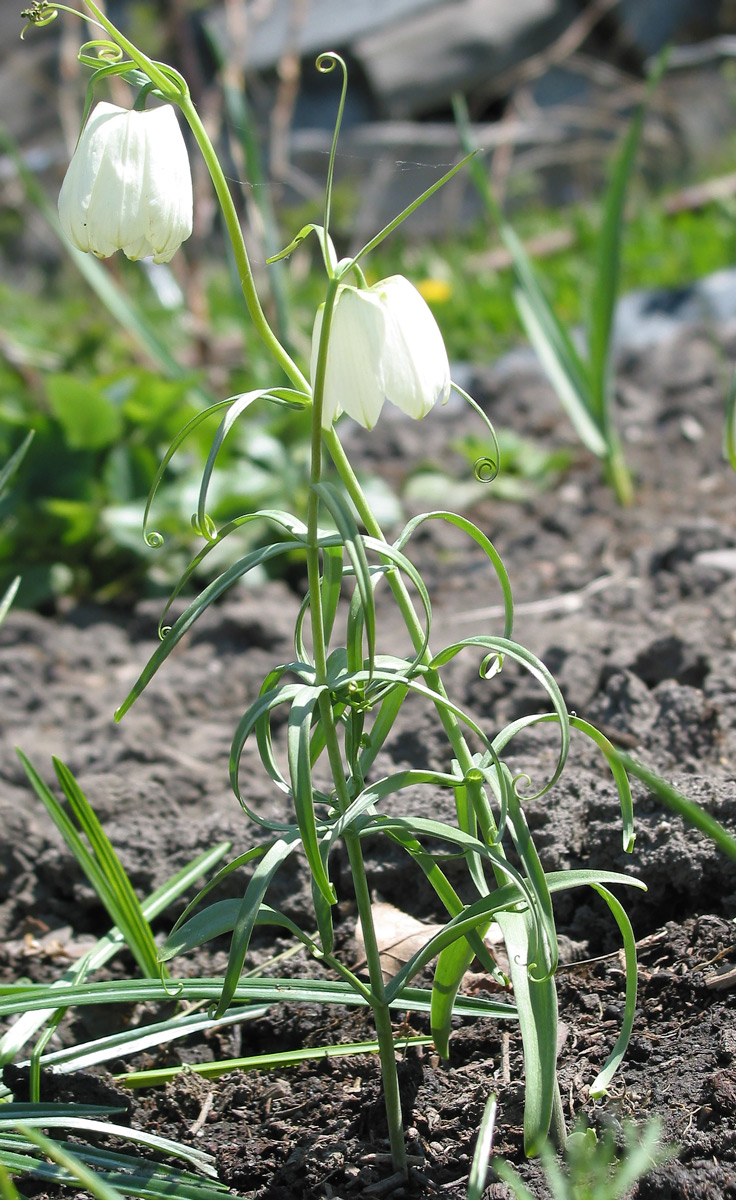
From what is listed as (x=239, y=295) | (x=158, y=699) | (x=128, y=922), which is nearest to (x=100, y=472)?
(x=158, y=699)

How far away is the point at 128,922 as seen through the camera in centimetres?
104

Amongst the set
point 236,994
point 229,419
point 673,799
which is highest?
point 229,419

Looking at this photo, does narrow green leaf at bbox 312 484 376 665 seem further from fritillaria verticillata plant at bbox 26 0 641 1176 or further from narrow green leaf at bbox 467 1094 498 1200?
narrow green leaf at bbox 467 1094 498 1200

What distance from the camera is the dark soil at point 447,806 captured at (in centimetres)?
91

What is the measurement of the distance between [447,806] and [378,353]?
0.63 meters

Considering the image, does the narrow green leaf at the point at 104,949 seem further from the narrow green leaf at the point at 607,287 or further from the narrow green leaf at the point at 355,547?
the narrow green leaf at the point at 607,287

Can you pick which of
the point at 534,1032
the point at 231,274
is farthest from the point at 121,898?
the point at 231,274

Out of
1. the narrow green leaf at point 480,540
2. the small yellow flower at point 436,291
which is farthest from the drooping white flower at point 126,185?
the small yellow flower at point 436,291

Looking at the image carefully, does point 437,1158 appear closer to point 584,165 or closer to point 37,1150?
point 37,1150

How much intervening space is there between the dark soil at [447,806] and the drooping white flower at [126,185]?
723 millimetres

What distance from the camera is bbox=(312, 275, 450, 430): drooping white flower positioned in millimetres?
739

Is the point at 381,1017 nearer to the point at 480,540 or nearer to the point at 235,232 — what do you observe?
the point at 480,540

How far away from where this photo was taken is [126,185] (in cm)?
75

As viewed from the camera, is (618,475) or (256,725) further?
(618,475)
